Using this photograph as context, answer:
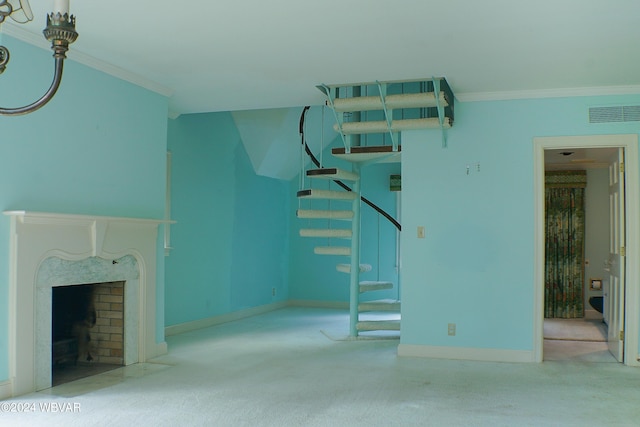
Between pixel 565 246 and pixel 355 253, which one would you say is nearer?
pixel 355 253

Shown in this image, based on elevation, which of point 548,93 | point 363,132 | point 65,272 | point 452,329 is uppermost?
point 548,93

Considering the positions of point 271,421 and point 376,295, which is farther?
point 376,295

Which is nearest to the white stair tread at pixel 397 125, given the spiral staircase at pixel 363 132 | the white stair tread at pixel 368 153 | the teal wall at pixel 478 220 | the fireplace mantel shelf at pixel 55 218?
the spiral staircase at pixel 363 132

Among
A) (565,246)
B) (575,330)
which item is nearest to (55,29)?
(575,330)

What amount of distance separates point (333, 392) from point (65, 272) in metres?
2.21

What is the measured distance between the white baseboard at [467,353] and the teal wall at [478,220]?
5 cm

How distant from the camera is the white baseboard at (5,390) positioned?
4.21 metres

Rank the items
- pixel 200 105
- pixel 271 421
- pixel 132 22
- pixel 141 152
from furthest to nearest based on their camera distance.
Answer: pixel 200 105, pixel 141 152, pixel 132 22, pixel 271 421

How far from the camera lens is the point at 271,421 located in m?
3.79

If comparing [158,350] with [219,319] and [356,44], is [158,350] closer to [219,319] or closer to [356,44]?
[219,319]

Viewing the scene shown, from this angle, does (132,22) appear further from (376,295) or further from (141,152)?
(376,295)

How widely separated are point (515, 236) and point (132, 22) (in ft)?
12.5

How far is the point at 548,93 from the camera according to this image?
5805 millimetres

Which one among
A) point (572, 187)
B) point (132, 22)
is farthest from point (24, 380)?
point (572, 187)
